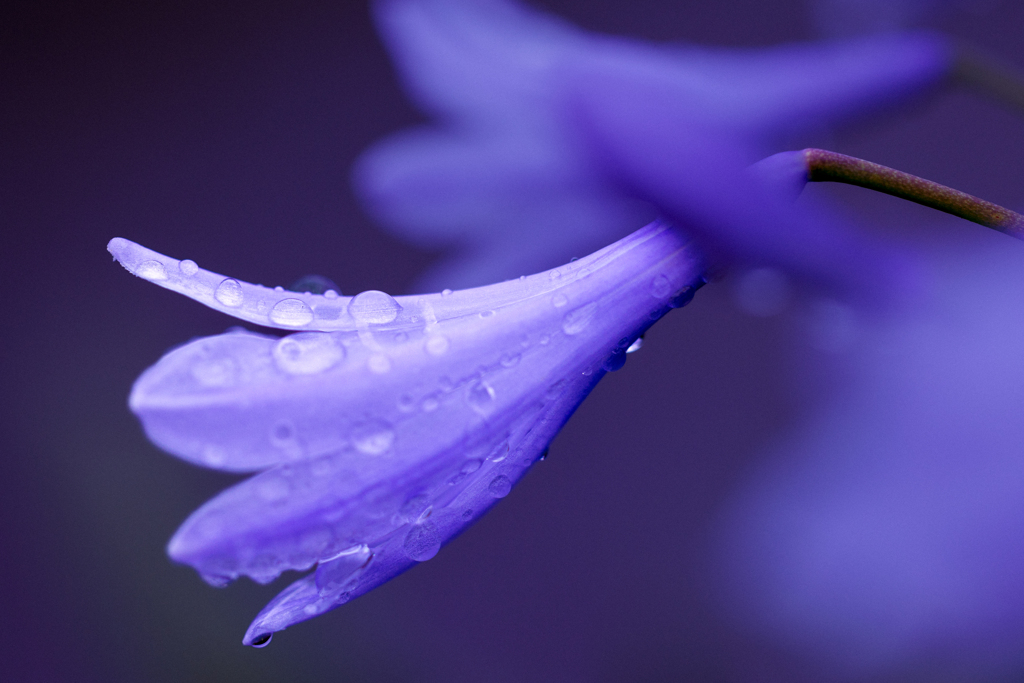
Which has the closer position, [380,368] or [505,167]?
[380,368]

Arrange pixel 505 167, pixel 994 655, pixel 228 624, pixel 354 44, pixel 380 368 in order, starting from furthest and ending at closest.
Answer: pixel 354 44, pixel 228 624, pixel 994 655, pixel 505 167, pixel 380 368

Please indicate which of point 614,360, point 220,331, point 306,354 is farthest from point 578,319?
point 220,331

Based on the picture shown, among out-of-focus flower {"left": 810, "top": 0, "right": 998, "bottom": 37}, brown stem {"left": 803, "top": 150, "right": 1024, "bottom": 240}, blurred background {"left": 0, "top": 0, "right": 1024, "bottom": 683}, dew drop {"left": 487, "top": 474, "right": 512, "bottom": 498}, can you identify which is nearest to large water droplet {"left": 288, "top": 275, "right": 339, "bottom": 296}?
dew drop {"left": 487, "top": 474, "right": 512, "bottom": 498}

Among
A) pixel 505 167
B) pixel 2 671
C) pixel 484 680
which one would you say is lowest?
pixel 484 680

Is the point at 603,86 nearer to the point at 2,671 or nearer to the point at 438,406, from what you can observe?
the point at 438,406

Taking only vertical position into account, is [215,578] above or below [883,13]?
below

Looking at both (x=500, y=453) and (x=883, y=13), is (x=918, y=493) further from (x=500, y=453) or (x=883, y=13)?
(x=500, y=453)

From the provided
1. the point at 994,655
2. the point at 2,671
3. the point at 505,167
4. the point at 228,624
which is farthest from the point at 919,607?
the point at 2,671
